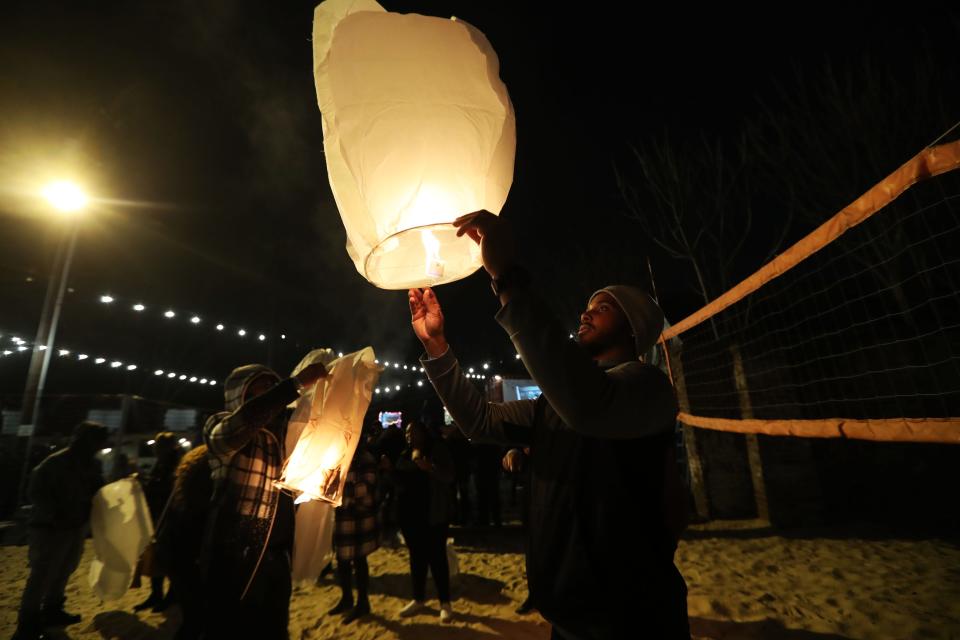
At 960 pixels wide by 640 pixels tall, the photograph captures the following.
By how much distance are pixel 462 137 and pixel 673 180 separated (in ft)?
39.7

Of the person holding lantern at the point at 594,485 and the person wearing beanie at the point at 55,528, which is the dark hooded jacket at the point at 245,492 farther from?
the person wearing beanie at the point at 55,528

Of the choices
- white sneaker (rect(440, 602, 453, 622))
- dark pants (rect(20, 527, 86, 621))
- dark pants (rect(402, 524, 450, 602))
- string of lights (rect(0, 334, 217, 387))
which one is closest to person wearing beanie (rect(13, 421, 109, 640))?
dark pants (rect(20, 527, 86, 621))

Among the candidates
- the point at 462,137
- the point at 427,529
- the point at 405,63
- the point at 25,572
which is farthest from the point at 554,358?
the point at 25,572

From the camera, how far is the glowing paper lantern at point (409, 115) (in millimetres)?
1310

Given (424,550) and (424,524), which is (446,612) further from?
(424,524)

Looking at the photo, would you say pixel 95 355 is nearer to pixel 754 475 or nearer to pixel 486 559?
pixel 486 559

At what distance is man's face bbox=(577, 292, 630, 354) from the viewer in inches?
60.5

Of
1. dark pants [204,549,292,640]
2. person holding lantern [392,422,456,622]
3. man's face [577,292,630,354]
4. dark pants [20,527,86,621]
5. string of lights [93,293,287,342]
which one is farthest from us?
string of lights [93,293,287,342]

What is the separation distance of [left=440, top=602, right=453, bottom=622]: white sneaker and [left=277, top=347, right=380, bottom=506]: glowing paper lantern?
9.10 feet

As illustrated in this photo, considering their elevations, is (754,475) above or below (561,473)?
below

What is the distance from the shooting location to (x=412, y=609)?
4.57 metres

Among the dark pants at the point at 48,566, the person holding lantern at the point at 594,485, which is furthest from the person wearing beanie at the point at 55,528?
the person holding lantern at the point at 594,485

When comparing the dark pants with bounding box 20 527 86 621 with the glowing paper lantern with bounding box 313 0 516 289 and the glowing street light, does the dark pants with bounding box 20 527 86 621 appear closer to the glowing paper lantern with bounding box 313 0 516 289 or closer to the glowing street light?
the glowing paper lantern with bounding box 313 0 516 289

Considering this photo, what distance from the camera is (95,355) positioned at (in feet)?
56.9
